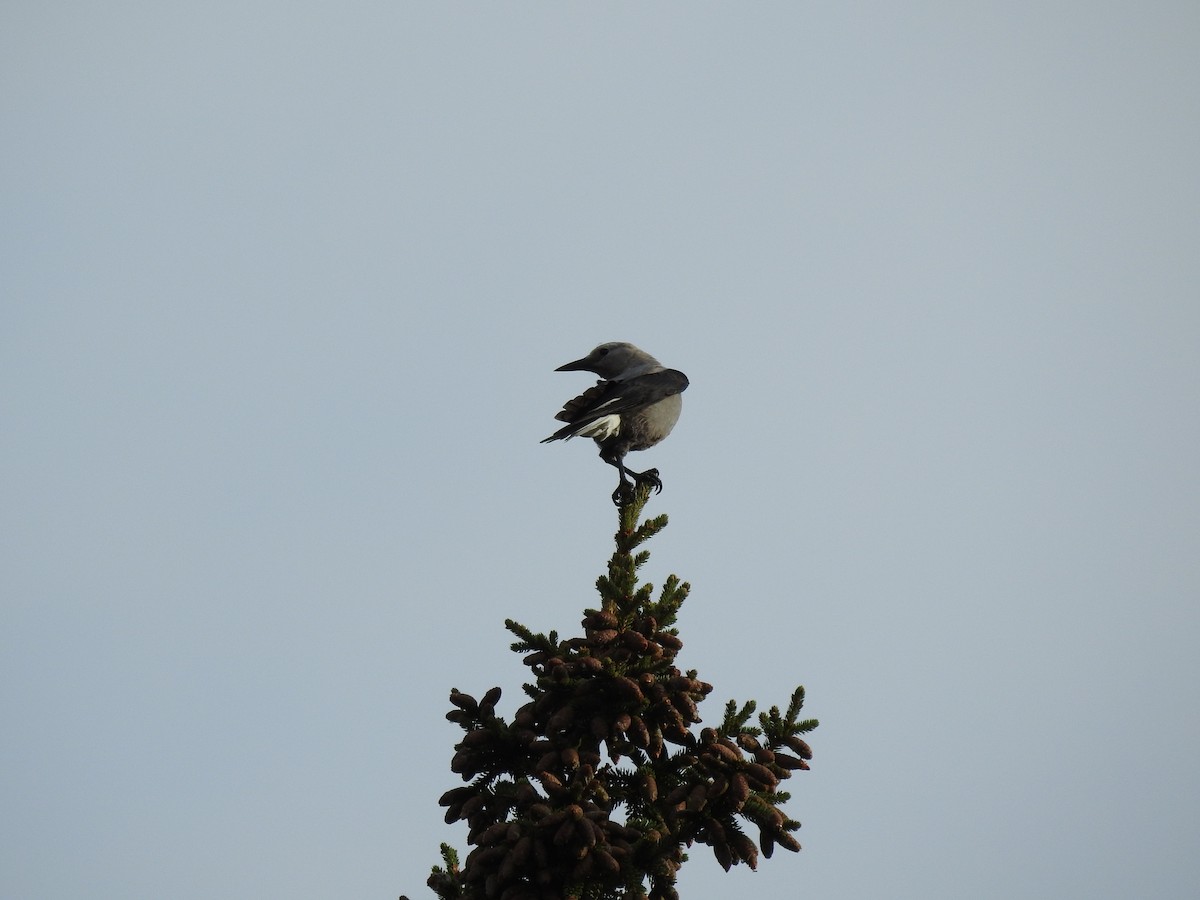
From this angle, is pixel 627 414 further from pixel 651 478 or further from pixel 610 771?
pixel 610 771

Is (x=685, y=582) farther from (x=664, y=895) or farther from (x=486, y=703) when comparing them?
(x=664, y=895)

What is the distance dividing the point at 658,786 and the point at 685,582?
1.02m

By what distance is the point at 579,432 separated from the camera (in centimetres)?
705

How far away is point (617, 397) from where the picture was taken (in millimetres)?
7496

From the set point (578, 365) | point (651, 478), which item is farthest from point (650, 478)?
point (578, 365)

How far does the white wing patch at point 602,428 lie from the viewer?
7.12 m

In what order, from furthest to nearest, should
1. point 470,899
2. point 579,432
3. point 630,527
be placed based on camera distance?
point 579,432
point 630,527
point 470,899

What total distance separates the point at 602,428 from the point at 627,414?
278mm

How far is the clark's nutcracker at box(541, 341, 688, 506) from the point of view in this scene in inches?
286

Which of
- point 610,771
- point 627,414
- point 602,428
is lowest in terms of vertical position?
point 610,771

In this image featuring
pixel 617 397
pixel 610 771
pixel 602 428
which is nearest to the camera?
pixel 610 771

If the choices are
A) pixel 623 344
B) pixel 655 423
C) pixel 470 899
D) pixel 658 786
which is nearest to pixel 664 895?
pixel 658 786

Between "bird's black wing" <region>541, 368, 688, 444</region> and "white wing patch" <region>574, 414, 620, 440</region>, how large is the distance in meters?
0.03

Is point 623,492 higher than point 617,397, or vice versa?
point 617,397
